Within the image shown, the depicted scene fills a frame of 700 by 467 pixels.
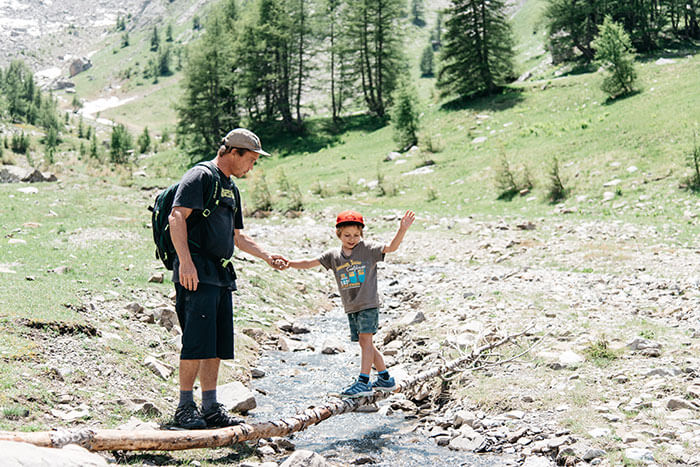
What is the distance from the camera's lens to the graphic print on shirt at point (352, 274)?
6410mm

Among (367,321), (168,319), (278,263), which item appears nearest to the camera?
(367,321)

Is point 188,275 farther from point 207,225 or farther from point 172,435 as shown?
point 172,435

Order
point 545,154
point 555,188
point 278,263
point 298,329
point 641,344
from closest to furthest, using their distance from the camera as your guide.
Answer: point 278,263
point 641,344
point 298,329
point 555,188
point 545,154

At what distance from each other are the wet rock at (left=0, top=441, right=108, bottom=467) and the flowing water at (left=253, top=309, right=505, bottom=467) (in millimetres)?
2597

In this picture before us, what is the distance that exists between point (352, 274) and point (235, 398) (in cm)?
197

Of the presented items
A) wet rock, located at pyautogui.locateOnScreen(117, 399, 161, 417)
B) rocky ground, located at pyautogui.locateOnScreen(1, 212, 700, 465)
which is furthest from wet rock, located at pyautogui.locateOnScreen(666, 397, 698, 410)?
wet rock, located at pyautogui.locateOnScreen(117, 399, 161, 417)

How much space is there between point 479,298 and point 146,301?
6.25 meters

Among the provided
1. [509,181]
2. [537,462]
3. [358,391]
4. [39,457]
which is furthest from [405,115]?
[39,457]

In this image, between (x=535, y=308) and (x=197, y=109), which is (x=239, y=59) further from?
(x=535, y=308)

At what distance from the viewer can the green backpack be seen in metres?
5.23

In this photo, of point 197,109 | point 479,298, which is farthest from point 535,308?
point 197,109

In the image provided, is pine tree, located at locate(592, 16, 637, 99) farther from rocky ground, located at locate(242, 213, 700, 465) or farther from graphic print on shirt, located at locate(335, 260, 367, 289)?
graphic print on shirt, located at locate(335, 260, 367, 289)

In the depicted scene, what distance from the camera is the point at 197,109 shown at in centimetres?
4981

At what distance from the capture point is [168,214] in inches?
209
